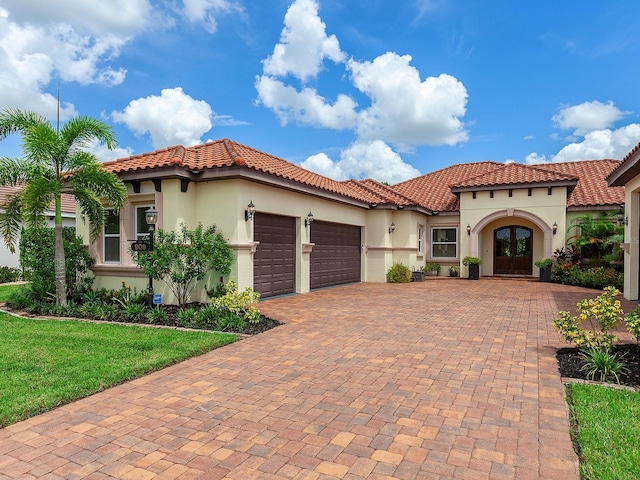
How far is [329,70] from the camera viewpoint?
17.4 m

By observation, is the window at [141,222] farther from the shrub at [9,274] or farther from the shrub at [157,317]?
the shrub at [9,274]

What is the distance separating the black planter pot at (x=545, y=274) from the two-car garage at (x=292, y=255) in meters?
8.42

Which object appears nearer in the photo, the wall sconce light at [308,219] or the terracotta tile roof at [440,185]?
the wall sconce light at [308,219]

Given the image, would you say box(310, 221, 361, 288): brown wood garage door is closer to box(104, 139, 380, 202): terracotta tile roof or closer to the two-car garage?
the two-car garage

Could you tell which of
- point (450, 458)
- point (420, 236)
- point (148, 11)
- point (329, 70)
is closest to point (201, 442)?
point (450, 458)

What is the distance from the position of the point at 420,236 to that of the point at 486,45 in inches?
381

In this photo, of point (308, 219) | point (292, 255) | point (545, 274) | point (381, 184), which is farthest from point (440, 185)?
point (292, 255)

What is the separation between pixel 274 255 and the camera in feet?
41.9

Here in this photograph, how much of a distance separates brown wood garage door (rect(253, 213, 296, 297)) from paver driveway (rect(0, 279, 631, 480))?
15.9ft

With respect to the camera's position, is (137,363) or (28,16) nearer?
(137,363)

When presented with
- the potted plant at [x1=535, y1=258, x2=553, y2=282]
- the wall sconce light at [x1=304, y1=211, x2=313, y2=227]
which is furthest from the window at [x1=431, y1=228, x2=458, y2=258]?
the wall sconce light at [x1=304, y1=211, x2=313, y2=227]

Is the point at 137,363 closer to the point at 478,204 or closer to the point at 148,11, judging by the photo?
the point at 148,11

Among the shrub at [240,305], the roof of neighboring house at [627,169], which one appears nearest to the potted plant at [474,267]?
the roof of neighboring house at [627,169]

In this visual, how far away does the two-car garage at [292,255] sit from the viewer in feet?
40.0
